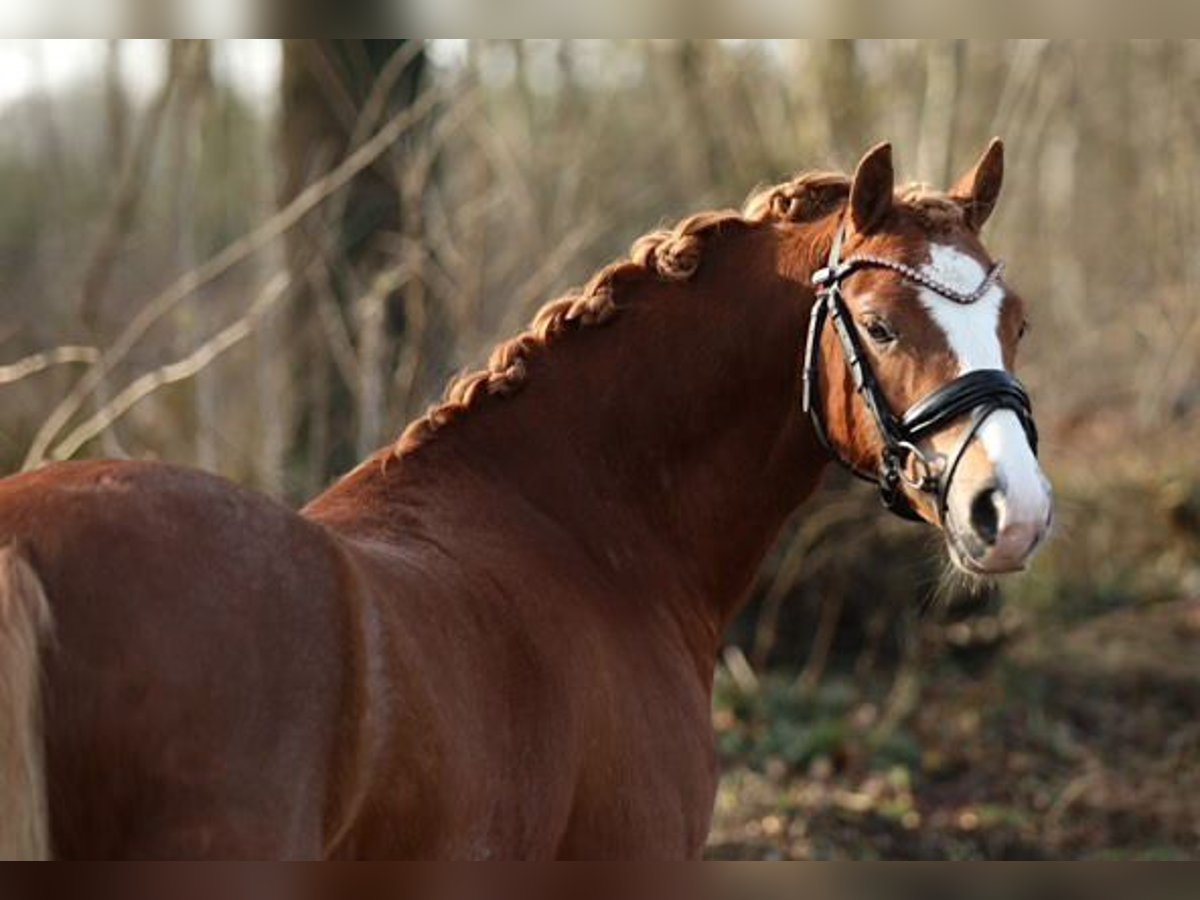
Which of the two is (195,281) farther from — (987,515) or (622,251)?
(987,515)

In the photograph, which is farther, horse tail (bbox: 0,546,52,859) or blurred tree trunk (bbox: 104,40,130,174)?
blurred tree trunk (bbox: 104,40,130,174)

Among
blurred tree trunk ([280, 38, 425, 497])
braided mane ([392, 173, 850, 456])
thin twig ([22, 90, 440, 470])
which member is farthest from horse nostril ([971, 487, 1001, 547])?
blurred tree trunk ([280, 38, 425, 497])

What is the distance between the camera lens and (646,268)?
177 inches

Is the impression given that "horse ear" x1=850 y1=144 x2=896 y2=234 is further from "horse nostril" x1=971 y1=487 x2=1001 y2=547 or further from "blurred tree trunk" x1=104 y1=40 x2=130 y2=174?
"blurred tree trunk" x1=104 y1=40 x2=130 y2=174

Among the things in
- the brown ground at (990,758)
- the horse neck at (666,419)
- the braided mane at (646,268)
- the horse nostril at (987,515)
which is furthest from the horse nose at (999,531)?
the brown ground at (990,758)

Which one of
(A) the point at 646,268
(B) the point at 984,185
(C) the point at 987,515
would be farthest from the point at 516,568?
Answer: (B) the point at 984,185

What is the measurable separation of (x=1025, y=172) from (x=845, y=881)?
12.6 meters

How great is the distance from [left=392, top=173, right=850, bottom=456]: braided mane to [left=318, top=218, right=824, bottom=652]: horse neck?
0.03 meters

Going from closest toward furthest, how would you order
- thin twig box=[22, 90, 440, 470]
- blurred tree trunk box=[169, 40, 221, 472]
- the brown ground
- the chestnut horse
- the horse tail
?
the horse tail < the chestnut horse < thin twig box=[22, 90, 440, 470] < the brown ground < blurred tree trunk box=[169, 40, 221, 472]

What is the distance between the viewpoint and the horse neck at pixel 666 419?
14.2 ft

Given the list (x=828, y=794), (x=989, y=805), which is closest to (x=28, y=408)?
(x=828, y=794)

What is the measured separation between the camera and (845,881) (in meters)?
3.70

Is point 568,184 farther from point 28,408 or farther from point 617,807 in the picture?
point 617,807

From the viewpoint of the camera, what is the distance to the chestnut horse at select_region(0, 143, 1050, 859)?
2.81 m
